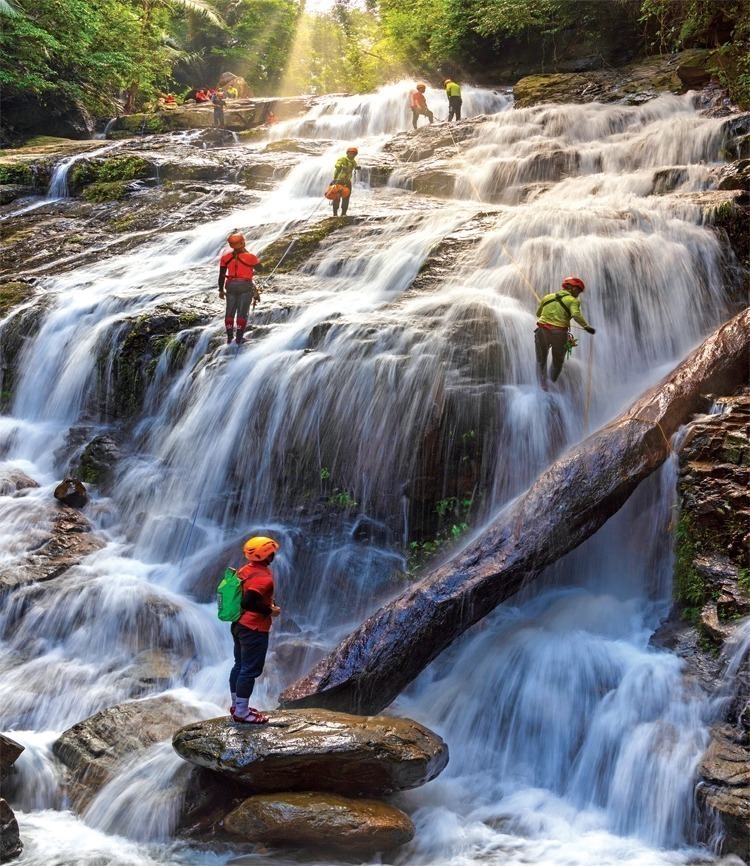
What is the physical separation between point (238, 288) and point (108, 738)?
6.23m

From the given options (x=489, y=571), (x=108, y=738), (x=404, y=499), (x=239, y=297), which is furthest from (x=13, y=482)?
(x=489, y=571)

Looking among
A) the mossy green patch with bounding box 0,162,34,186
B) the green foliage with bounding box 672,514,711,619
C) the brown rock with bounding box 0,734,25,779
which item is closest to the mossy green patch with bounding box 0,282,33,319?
the mossy green patch with bounding box 0,162,34,186

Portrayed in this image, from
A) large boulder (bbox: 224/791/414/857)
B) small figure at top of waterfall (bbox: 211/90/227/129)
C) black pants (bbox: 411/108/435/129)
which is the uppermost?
small figure at top of waterfall (bbox: 211/90/227/129)

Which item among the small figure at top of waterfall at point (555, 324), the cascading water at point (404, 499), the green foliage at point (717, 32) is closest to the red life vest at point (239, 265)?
the cascading water at point (404, 499)

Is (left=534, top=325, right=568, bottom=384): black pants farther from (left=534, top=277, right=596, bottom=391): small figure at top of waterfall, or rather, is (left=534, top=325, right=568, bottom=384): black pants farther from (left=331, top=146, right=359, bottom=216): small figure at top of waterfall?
(left=331, top=146, right=359, bottom=216): small figure at top of waterfall

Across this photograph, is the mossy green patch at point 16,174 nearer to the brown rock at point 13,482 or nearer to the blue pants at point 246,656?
the brown rock at point 13,482

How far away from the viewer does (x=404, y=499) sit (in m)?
8.17

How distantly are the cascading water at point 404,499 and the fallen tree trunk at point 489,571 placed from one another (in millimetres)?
575

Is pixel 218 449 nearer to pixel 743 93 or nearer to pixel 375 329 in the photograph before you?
pixel 375 329

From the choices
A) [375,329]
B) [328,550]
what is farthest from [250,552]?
[375,329]

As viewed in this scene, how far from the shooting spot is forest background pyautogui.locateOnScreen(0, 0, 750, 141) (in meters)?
18.7

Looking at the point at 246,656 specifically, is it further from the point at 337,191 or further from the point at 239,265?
the point at 337,191

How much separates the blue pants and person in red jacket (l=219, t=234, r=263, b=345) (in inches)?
225

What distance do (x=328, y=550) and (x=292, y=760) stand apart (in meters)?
3.18
